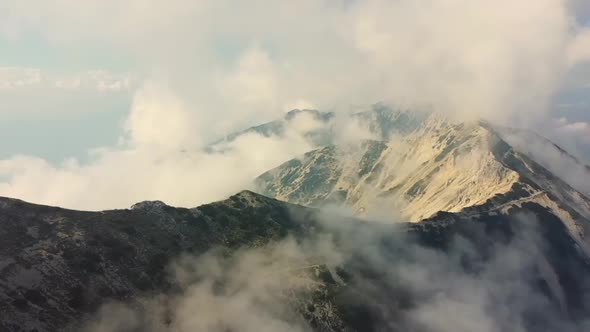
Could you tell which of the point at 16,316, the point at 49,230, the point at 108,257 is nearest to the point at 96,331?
the point at 16,316

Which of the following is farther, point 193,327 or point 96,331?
point 193,327

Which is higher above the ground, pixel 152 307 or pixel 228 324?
pixel 152 307

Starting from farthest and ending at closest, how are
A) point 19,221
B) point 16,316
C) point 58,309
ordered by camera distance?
point 19,221 → point 58,309 → point 16,316

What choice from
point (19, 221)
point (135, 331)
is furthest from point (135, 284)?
point (19, 221)

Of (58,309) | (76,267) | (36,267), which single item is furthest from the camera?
(76,267)

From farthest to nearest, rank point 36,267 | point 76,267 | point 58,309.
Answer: point 76,267 < point 36,267 < point 58,309

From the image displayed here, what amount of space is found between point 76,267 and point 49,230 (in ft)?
86.7

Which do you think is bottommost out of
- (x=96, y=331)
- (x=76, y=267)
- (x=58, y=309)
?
(x=96, y=331)

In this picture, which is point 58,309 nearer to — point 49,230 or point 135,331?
point 135,331

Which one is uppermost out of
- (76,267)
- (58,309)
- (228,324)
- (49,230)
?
(49,230)

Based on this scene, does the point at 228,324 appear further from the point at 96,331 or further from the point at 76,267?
the point at 76,267

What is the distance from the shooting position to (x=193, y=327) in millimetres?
185375

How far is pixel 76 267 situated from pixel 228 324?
64.9 metres

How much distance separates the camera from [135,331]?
17212cm
